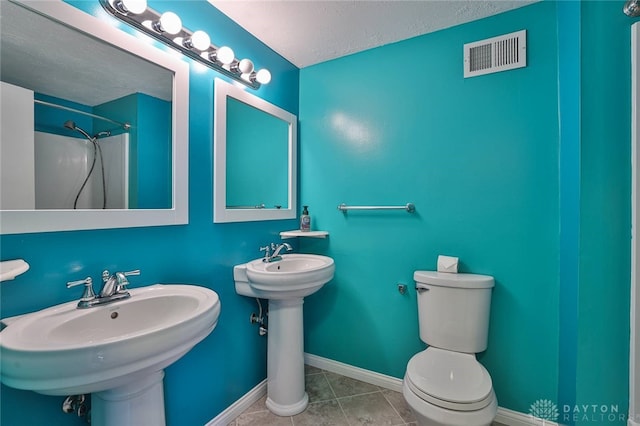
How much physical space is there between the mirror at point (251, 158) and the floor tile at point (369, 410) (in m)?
1.25

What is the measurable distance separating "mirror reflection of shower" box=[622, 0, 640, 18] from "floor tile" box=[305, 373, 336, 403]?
205 centimetres

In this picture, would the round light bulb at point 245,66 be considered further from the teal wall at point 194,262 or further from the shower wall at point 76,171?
the shower wall at point 76,171

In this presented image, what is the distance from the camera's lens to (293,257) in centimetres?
179

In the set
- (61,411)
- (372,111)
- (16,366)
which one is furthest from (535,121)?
(61,411)

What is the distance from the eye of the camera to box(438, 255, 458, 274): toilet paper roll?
150cm

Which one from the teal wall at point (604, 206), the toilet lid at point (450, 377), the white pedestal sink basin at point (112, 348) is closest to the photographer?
the white pedestal sink basin at point (112, 348)

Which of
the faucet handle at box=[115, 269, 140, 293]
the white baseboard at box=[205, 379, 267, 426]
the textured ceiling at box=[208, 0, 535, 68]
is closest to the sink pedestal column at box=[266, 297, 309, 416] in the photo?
the white baseboard at box=[205, 379, 267, 426]

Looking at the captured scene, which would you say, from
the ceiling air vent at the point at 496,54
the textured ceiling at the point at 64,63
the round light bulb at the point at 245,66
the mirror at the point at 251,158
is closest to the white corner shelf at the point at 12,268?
the textured ceiling at the point at 64,63

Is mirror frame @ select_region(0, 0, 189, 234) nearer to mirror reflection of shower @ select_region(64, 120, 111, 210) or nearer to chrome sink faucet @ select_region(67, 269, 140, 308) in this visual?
mirror reflection of shower @ select_region(64, 120, 111, 210)

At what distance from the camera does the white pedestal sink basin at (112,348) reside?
60 centimetres

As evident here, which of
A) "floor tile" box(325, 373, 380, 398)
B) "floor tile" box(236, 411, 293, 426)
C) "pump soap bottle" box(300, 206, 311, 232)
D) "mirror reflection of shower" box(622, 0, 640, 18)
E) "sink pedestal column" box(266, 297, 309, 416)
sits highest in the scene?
"mirror reflection of shower" box(622, 0, 640, 18)

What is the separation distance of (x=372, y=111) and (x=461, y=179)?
73 cm

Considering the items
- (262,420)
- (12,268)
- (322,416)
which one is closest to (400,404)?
(322,416)

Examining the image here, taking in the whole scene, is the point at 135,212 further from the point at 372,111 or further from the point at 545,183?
the point at 545,183
